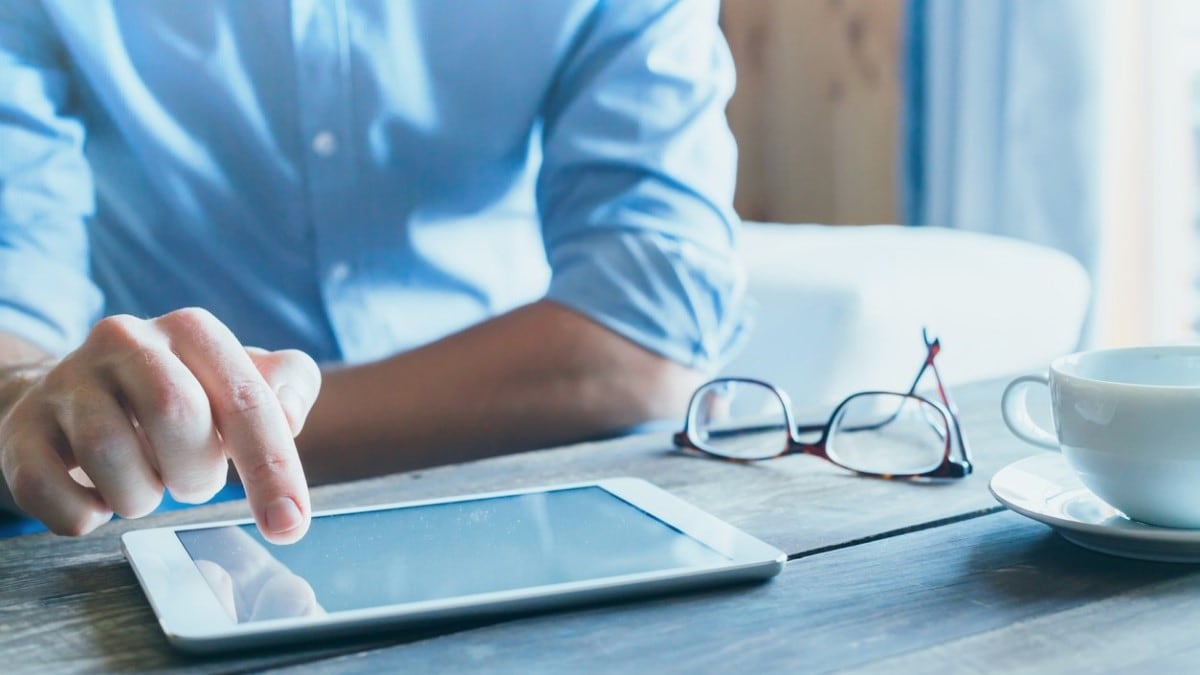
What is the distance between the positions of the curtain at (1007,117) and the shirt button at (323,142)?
1346mm

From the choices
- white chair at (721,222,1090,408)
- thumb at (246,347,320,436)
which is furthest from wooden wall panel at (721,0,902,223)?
thumb at (246,347,320,436)

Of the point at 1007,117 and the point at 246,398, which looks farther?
the point at 1007,117

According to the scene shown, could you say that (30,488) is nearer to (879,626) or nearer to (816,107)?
(879,626)

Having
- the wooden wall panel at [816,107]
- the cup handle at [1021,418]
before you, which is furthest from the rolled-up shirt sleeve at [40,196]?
the wooden wall panel at [816,107]

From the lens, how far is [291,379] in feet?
2.01

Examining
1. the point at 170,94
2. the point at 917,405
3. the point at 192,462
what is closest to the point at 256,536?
the point at 192,462

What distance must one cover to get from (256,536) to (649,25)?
0.67 m

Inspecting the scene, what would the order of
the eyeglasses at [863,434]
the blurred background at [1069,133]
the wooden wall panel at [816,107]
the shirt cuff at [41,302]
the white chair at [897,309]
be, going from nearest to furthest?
the eyeglasses at [863,434] → the shirt cuff at [41,302] → the white chair at [897,309] → the blurred background at [1069,133] → the wooden wall panel at [816,107]

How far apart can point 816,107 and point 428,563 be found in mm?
2423

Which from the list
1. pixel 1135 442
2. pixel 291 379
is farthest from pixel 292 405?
pixel 1135 442

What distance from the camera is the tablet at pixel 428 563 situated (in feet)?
1.44

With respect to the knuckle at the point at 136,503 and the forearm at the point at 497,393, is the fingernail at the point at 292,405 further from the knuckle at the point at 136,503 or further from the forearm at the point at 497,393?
the forearm at the point at 497,393

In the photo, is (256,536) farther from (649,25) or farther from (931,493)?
(649,25)

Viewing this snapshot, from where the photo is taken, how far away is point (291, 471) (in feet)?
1.70
